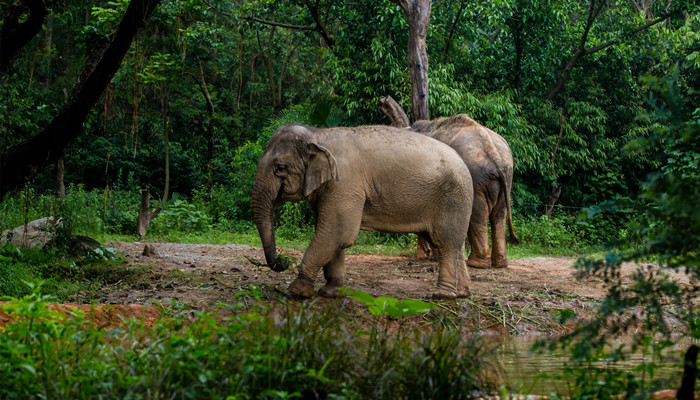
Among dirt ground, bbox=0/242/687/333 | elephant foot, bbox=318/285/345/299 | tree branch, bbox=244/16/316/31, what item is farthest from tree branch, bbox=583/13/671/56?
elephant foot, bbox=318/285/345/299

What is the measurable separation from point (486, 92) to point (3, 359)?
18.2 metres

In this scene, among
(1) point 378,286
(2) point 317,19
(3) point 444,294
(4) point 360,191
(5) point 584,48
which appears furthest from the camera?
(5) point 584,48

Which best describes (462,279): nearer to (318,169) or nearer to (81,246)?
(318,169)

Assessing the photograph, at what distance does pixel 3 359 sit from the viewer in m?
3.38

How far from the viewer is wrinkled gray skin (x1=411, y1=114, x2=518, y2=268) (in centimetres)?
1019

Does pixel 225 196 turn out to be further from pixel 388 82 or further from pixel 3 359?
pixel 3 359

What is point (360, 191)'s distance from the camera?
23.4 ft

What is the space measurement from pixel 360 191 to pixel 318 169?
1.77 feet

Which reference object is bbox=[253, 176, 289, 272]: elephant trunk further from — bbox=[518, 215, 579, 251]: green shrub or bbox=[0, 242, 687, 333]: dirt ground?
bbox=[518, 215, 579, 251]: green shrub

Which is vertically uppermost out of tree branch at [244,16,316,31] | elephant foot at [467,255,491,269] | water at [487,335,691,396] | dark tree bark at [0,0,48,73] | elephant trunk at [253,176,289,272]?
tree branch at [244,16,316,31]

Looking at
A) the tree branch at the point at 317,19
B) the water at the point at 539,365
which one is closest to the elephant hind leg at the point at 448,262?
the water at the point at 539,365

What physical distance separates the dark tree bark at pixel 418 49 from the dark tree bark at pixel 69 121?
253 inches

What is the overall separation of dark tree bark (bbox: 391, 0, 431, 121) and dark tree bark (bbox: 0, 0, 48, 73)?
7.26 metres

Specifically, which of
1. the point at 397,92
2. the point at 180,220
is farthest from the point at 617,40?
the point at 180,220
